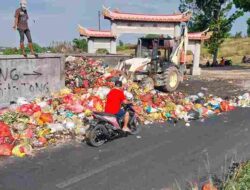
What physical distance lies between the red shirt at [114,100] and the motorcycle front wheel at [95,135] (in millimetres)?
528

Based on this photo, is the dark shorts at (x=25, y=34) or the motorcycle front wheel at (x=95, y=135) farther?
the dark shorts at (x=25, y=34)

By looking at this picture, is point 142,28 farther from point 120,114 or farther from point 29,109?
point 120,114

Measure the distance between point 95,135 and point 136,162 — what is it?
158 centimetres

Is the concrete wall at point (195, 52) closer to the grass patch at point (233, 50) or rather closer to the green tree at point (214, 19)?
the green tree at point (214, 19)

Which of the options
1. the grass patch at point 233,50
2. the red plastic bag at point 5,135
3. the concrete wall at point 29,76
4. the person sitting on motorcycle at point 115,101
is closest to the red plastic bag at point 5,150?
the red plastic bag at point 5,135

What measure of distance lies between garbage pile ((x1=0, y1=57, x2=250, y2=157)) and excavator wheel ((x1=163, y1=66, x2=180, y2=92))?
1.69 m

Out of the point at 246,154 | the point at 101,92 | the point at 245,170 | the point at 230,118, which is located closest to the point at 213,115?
the point at 230,118

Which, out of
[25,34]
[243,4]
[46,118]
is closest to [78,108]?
[46,118]

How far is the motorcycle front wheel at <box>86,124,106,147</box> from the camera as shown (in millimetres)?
9648

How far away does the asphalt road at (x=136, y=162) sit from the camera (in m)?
7.36

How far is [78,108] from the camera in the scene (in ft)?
40.2

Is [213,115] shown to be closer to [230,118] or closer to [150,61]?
[230,118]

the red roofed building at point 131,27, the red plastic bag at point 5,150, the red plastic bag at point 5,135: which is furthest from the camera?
the red roofed building at point 131,27

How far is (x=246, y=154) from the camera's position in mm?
9148
